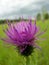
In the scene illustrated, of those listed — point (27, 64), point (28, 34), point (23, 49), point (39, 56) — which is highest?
point (28, 34)

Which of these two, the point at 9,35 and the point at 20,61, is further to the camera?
the point at 20,61

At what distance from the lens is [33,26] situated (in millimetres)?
1943

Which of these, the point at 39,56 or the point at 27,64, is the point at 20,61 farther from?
the point at 27,64

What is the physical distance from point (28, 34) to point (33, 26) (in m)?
0.07

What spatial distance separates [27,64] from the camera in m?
2.08

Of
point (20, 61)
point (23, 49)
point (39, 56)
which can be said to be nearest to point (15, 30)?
point (23, 49)

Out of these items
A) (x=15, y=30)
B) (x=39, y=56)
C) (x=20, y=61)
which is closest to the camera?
(x=15, y=30)

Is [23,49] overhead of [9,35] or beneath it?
beneath

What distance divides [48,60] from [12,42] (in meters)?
4.22

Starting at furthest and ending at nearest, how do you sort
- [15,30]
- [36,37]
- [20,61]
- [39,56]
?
[39,56], [20,61], [36,37], [15,30]

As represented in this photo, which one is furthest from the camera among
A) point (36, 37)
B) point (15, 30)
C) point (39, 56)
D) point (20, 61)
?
point (39, 56)

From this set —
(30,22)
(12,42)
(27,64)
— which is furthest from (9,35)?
(27,64)

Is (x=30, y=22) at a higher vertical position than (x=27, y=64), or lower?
higher

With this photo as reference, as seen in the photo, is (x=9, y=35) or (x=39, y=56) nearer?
(x=9, y=35)
